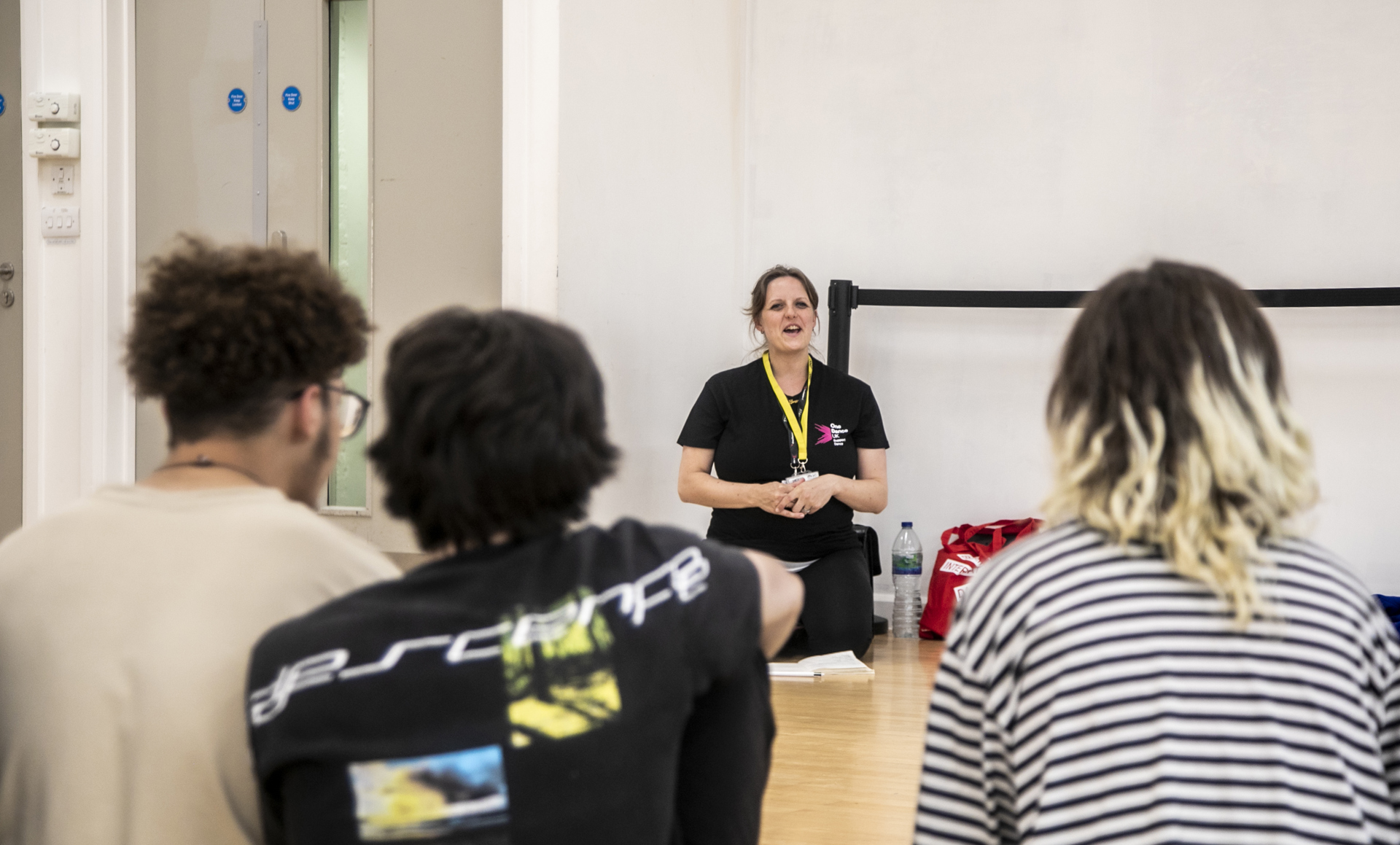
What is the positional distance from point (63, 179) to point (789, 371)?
2416mm

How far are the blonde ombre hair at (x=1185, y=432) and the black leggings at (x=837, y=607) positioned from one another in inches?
104

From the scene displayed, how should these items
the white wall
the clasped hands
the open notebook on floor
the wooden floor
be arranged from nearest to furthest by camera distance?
the wooden floor
the open notebook on floor
the clasped hands
the white wall

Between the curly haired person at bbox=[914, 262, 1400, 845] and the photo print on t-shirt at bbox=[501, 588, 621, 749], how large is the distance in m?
0.35

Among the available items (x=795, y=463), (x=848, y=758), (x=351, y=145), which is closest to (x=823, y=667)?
(x=795, y=463)

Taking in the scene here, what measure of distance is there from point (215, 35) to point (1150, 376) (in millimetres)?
3761

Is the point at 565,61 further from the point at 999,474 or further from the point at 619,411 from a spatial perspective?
the point at 999,474

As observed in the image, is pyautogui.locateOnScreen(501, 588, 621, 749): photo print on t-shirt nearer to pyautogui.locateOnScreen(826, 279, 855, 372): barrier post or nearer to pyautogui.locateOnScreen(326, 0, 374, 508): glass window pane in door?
pyautogui.locateOnScreen(326, 0, 374, 508): glass window pane in door

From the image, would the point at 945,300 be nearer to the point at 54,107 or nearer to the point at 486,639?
the point at 54,107

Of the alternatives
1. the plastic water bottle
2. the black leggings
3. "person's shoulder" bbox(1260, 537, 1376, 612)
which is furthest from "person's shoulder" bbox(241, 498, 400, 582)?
the plastic water bottle

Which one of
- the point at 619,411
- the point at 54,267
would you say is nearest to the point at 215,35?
the point at 54,267

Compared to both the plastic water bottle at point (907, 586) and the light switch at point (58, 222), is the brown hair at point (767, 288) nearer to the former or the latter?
the plastic water bottle at point (907, 586)

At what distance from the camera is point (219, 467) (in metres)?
1.03

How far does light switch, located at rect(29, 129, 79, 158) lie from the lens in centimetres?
353

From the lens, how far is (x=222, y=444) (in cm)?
104
